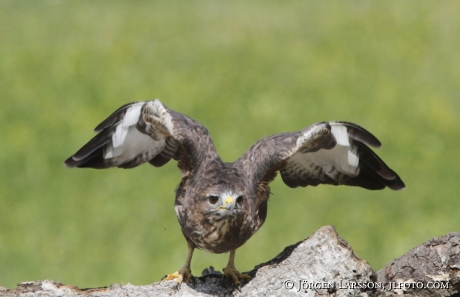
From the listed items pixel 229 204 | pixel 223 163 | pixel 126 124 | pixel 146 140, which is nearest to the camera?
pixel 229 204

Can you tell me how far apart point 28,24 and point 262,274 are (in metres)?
22.1

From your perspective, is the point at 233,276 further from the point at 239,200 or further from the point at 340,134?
the point at 340,134

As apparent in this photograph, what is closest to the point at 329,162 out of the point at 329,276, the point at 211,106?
the point at 329,276

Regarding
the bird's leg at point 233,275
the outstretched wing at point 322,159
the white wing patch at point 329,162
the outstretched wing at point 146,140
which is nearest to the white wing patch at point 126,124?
the outstretched wing at point 146,140

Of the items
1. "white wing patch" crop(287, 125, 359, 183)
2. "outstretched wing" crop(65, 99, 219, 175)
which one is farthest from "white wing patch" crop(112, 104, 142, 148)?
"white wing patch" crop(287, 125, 359, 183)

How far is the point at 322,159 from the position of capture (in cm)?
1105

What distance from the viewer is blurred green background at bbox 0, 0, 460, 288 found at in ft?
65.0

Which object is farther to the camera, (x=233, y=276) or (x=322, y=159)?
(x=322, y=159)

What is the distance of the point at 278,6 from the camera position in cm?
2989

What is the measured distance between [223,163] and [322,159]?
1.54 meters

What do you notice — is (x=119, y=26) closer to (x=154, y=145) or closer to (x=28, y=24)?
(x=28, y=24)

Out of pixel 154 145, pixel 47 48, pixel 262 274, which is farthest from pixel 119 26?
pixel 262 274

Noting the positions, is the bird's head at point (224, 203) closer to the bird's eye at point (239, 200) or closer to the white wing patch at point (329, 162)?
the bird's eye at point (239, 200)

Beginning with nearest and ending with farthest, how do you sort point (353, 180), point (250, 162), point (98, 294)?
point (98, 294), point (250, 162), point (353, 180)
